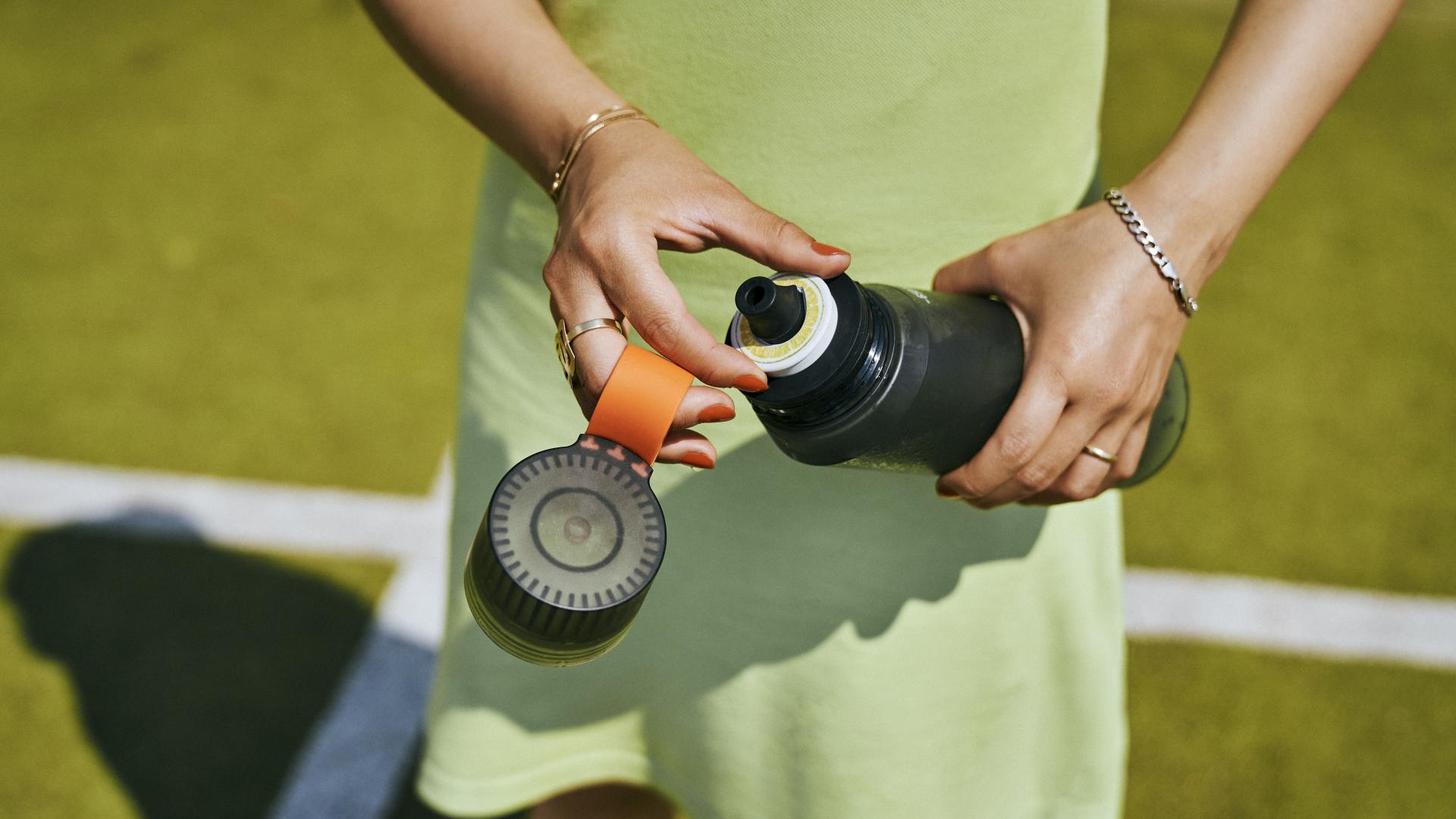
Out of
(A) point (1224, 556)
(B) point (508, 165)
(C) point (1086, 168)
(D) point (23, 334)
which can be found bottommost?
(D) point (23, 334)

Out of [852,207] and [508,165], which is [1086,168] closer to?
[852,207]

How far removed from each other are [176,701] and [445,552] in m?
0.55

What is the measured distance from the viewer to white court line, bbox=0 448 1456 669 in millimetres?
2211

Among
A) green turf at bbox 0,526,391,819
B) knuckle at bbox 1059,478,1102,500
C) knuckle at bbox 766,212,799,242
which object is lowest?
green turf at bbox 0,526,391,819

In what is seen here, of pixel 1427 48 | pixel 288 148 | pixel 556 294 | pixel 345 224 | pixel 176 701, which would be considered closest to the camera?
pixel 556 294

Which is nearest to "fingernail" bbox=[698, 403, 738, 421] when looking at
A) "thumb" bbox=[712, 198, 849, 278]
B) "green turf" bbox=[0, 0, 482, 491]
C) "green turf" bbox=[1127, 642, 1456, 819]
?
"thumb" bbox=[712, 198, 849, 278]

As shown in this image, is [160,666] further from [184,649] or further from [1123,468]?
[1123,468]

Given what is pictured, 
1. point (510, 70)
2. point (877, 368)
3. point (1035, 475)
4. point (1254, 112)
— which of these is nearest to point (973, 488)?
point (1035, 475)

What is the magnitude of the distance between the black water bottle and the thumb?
11mm

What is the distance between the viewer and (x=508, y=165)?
3.71 ft

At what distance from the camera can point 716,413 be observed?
2.62 feet

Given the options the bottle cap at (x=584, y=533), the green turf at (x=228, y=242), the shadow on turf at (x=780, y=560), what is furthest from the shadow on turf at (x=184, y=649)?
the bottle cap at (x=584, y=533)

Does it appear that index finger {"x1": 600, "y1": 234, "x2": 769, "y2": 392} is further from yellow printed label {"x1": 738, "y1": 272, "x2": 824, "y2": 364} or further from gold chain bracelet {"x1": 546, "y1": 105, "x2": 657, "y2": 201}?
gold chain bracelet {"x1": 546, "y1": 105, "x2": 657, "y2": 201}

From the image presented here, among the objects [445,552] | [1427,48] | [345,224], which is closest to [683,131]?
[445,552]
